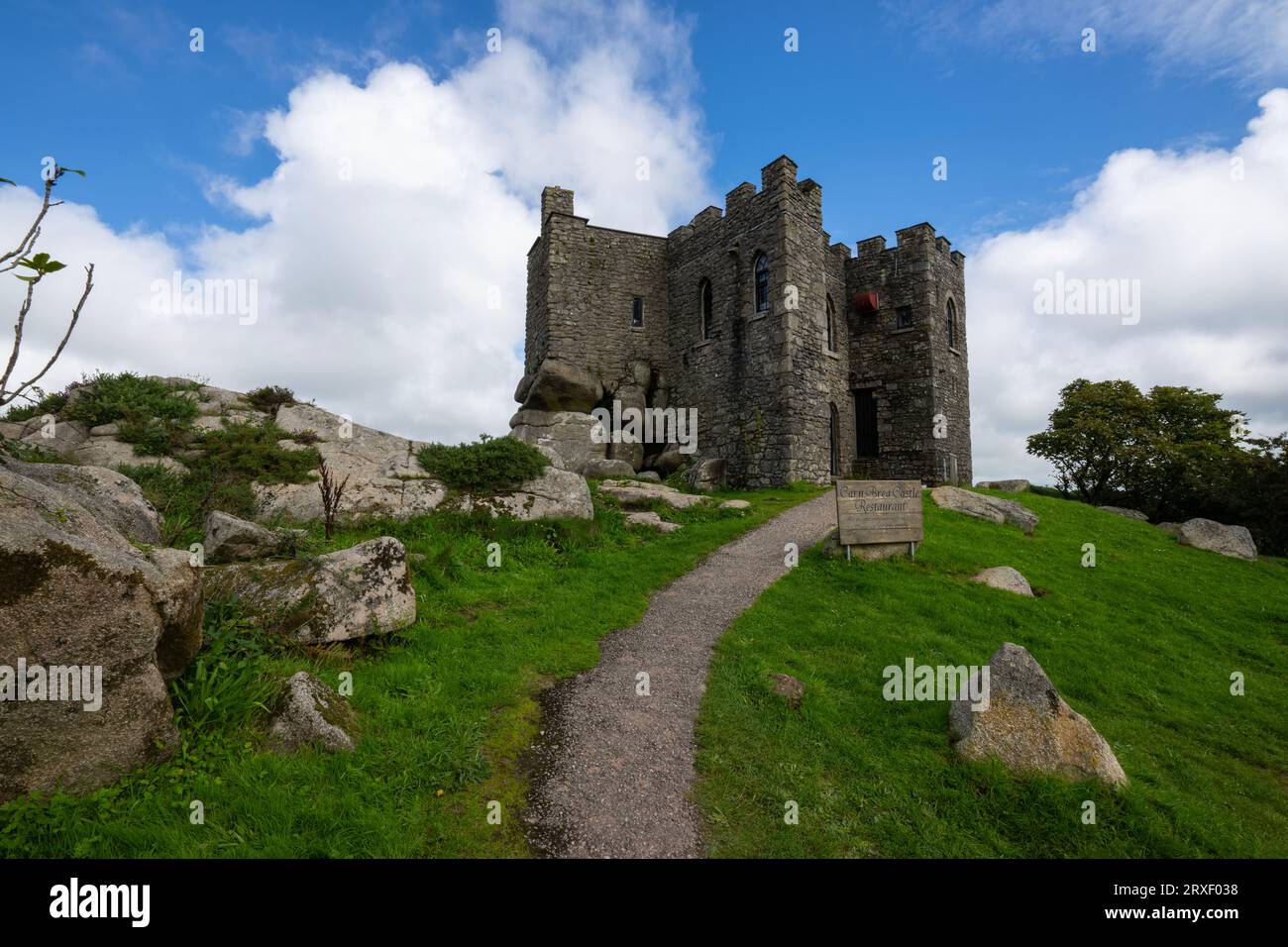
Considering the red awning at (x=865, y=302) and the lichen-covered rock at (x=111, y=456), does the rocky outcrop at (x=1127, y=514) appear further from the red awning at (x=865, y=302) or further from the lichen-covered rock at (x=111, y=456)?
the lichen-covered rock at (x=111, y=456)

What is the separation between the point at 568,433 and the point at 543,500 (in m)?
11.8

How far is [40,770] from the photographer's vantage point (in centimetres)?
400

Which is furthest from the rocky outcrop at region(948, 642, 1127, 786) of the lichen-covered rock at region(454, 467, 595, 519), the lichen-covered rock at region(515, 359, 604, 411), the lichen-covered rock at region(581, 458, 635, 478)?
the lichen-covered rock at region(515, 359, 604, 411)

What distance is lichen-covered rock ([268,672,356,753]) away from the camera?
16.2 ft

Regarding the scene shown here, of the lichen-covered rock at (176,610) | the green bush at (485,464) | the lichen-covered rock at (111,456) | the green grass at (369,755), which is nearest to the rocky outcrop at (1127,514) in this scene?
the green bush at (485,464)

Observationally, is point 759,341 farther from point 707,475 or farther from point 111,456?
point 111,456

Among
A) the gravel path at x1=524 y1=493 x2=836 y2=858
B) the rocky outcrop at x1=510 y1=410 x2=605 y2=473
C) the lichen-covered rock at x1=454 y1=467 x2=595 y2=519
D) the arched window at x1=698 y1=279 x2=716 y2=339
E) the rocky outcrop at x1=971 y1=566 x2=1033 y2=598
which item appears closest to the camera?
the gravel path at x1=524 y1=493 x2=836 y2=858

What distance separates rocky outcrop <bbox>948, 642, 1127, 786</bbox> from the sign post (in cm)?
666

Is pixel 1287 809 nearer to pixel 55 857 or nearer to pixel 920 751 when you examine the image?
pixel 920 751

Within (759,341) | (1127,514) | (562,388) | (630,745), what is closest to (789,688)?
(630,745)

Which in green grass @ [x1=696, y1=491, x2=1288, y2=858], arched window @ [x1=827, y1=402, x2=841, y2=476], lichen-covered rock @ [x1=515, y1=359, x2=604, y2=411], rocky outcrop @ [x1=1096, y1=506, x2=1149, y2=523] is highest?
lichen-covered rock @ [x1=515, y1=359, x2=604, y2=411]

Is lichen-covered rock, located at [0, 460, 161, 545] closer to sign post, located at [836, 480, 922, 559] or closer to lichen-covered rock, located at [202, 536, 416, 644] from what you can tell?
lichen-covered rock, located at [202, 536, 416, 644]
